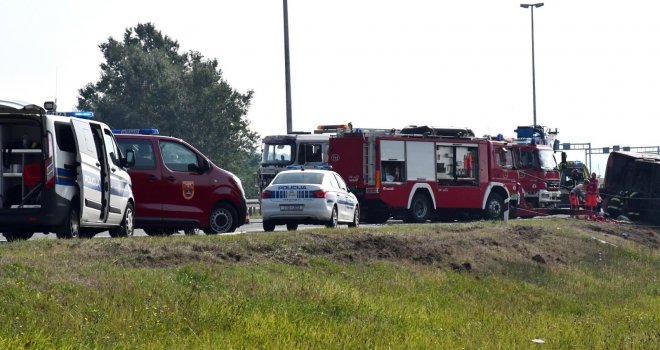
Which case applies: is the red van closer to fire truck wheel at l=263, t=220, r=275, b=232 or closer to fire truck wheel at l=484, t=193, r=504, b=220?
fire truck wheel at l=263, t=220, r=275, b=232

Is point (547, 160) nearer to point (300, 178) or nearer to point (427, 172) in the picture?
point (427, 172)

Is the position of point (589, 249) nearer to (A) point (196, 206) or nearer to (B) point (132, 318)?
(A) point (196, 206)

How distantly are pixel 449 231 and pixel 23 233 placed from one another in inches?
406

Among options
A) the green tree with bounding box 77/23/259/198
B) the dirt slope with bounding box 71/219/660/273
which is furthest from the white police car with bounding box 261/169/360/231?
the green tree with bounding box 77/23/259/198

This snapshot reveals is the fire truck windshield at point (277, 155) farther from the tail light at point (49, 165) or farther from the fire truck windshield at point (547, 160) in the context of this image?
the tail light at point (49, 165)

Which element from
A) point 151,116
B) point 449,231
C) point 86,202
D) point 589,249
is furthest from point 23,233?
point 151,116

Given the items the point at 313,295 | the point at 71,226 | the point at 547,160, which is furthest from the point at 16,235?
the point at 547,160

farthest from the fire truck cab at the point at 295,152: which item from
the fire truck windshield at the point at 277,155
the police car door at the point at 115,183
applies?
the police car door at the point at 115,183

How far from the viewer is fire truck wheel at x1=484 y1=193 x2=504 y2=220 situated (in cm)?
3597

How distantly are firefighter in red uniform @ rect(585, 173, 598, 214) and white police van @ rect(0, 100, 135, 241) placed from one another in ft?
66.8

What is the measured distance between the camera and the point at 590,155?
416 feet

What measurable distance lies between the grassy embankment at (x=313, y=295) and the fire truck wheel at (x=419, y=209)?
880 centimetres

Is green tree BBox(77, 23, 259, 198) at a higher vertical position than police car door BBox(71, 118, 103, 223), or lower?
higher

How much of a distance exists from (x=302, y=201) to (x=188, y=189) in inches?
166
